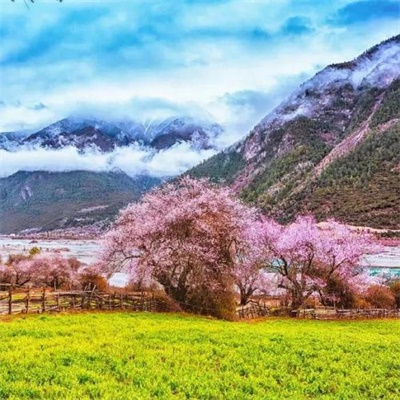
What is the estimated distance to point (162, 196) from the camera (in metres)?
41.3

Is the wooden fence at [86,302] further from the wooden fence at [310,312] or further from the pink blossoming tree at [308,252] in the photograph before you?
the pink blossoming tree at [308,252]

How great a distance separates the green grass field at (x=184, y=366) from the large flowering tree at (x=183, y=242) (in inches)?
738

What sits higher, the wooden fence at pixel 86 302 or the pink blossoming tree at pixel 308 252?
the pink blossoming tree at pixel 308 252

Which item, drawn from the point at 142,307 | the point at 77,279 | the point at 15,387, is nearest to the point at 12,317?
the point at 142,307

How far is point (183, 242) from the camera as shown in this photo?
3778 cm

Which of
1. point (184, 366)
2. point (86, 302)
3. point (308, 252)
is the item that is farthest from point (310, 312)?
point (184, 366)

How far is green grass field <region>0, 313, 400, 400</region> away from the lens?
36.7ft

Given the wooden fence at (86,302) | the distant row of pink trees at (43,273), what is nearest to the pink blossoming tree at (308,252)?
the wooden fence at (86,302)

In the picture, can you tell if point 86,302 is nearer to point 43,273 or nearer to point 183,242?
point 183,242

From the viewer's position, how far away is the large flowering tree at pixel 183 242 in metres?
38.1

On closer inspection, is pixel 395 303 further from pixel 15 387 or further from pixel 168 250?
pixel 15 387

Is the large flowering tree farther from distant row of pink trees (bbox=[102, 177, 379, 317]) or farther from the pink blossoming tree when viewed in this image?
the pink blossoming tree

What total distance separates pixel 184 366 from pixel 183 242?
24.3 metres

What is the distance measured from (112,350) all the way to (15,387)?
447cm
